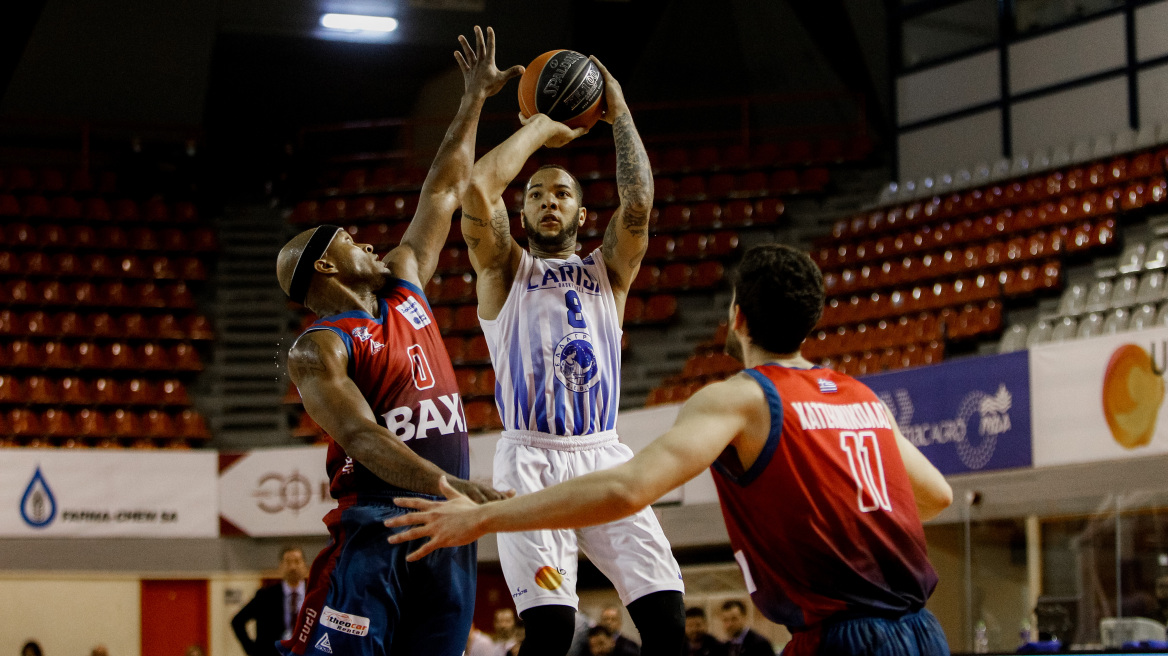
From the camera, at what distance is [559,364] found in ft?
16.5

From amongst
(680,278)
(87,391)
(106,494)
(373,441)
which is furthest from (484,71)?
(680,278)

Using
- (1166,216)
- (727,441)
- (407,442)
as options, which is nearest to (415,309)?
(407,442)

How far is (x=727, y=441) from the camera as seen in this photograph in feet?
9.12

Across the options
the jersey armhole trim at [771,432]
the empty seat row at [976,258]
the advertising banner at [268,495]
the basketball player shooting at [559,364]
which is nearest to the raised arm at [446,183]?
the basketball player shooting at [559,364]

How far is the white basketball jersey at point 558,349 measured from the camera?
16.4 feet

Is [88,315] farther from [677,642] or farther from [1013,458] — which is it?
[677,642]

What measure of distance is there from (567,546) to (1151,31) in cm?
1451

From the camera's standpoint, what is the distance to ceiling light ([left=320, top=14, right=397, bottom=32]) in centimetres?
2025

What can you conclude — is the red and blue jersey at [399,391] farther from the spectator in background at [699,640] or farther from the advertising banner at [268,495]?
the advertising banner at [268,495]

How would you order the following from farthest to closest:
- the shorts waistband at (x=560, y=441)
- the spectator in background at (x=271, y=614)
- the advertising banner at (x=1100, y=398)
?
the advertising banner at (x=1100, y=398), the spectator in background at (x=271, y=614), the shorts waistband at (x=560, y=441)

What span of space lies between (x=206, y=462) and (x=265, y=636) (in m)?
6.61

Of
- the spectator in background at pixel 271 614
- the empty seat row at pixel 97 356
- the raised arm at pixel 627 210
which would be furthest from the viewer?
the empty seat row at pixel 97 356

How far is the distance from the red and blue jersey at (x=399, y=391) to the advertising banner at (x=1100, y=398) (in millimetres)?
7483

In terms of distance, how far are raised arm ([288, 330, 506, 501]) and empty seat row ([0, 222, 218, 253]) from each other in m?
14.6
